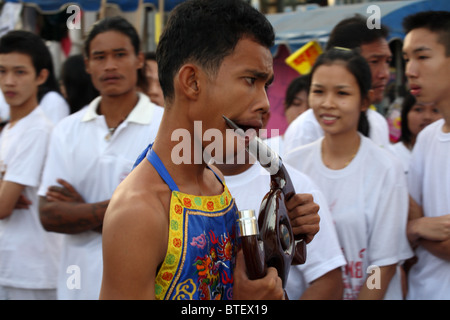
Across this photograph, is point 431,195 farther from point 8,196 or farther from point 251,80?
point 8,196

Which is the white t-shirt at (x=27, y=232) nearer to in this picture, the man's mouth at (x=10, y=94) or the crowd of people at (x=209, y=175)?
the crowd of people at (x=209, y=175)

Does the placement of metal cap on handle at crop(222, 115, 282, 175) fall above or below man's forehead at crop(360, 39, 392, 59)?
below

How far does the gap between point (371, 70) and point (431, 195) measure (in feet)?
3.75

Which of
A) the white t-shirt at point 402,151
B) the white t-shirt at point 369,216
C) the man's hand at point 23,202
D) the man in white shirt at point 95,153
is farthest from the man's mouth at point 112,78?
the white t-shirt at point 402,151

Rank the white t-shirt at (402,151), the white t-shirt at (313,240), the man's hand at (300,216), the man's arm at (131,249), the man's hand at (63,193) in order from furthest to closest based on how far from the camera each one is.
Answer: the white t-shirt at (402,151) < the man's hand at (63,193) < the white t-shirt at (313,240) < the man's hand at (300,216) < the man's arm at (131,249)

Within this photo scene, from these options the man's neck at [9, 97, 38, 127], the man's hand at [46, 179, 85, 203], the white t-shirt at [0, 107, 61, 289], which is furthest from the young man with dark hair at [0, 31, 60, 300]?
the man's hand at [46, 179, 85, 203]

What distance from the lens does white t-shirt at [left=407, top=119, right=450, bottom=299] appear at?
9.23ft

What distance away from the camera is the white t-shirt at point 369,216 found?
2.80 m

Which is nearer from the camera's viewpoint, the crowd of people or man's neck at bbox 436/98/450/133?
the crowd of people

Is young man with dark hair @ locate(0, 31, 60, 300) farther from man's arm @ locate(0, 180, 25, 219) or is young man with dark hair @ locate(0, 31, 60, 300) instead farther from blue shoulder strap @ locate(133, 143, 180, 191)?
blue shoulder strap @ locate(133, 143, 180, 191)
